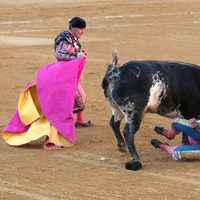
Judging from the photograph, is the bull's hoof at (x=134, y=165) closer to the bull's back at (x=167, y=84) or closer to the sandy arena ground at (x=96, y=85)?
the sandy arena ground at (x=96, y=85)

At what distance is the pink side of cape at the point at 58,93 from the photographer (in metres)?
9.84

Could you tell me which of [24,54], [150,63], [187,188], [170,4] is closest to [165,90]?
[150,63]

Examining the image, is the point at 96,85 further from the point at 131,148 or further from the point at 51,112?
the point at 131,148

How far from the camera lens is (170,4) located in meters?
27.0

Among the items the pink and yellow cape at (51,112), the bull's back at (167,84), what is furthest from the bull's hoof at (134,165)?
the pink and yellow cape at (51,112)

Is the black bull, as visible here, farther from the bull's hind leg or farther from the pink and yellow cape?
the pink and yellow cape

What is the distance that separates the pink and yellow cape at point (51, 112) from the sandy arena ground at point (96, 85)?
0.56ft

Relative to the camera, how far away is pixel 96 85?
14188 millimetres

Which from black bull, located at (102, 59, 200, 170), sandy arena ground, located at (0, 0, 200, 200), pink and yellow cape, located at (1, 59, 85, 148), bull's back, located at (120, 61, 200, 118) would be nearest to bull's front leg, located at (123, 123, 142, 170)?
black bull, located at (102, 59, 200, 170)

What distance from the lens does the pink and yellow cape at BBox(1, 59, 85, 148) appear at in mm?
9781

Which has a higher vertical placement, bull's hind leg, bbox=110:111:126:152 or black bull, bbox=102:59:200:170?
black bull, bbox=102:59:200:170

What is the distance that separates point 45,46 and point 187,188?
11.8 m

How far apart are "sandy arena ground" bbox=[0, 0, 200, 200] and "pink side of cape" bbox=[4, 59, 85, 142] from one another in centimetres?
32

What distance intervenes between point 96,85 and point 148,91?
5.63m
